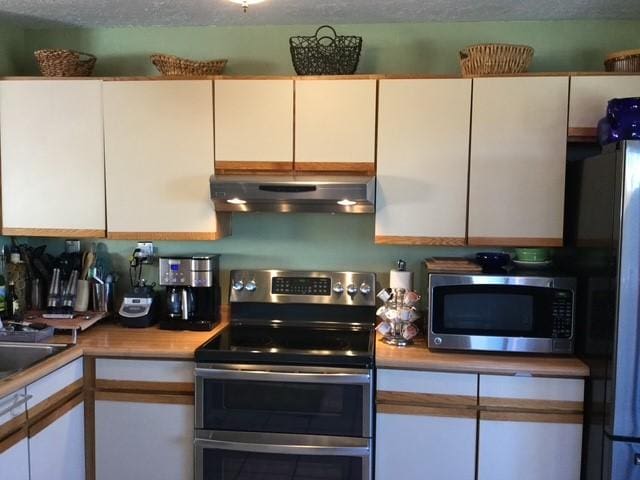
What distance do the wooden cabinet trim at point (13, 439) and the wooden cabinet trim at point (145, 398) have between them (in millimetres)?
402

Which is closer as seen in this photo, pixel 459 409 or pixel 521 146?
pixel 459 409

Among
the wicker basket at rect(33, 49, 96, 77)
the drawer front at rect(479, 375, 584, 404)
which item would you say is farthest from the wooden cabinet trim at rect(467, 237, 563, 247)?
the wicker basket at rect(33, 49, 96, 77)

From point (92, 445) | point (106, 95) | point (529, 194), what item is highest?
point (106, 95)

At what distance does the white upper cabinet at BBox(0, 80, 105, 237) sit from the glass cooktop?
0.82 metres

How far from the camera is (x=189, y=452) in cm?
242

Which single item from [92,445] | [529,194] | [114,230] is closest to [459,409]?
[529,194]

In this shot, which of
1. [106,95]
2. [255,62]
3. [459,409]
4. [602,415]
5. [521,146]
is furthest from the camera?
[255,62]

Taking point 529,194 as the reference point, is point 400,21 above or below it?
above

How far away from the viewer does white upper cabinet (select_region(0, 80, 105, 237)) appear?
8.77 ft

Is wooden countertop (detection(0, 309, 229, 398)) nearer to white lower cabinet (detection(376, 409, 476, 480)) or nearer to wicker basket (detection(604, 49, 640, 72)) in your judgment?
white lower cabinet (detection(376, 409, 476, 480))

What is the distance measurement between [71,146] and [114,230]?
44cm

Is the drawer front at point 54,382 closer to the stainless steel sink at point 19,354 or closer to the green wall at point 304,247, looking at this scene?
the stainless steel sink at point 19,354

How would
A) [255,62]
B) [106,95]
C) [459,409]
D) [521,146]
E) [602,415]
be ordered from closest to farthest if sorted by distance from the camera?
[602,415] → [459,409] → [521,146] → [106,95] → [255,62]

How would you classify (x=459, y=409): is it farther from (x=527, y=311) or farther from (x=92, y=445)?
(x=92, y=445)
